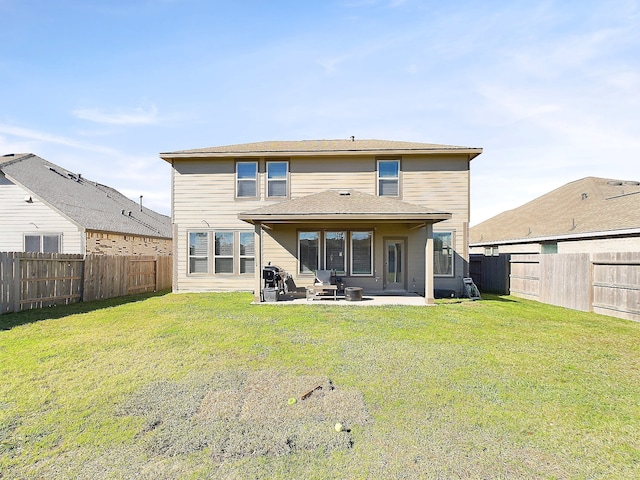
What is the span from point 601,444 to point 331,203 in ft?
29.6

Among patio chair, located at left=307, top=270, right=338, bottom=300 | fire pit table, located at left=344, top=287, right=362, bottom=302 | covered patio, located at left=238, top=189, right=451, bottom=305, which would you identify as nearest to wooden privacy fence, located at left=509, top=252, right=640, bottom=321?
covered patio, located at left=238, top=189, right=451, bottom=305

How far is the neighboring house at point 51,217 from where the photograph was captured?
14.4m

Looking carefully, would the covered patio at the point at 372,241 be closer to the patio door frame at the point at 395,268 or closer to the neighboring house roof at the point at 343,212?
the patio door frame at the point at 395,268

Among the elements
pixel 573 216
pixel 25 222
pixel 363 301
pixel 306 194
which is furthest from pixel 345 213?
pixel 25 222

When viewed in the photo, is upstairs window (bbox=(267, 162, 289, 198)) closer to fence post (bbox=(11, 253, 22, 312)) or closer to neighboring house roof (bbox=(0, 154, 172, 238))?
Answer: fence post (bbox=(11, 253, 22, 312))

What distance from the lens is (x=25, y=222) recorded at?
1448 cm

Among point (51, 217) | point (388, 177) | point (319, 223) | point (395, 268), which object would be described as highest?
point (388, 177)

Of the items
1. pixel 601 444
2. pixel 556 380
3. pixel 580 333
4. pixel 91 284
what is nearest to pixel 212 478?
pixel 601 444

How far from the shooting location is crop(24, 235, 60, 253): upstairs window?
14438mm

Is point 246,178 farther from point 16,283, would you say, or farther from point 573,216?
point 573,216

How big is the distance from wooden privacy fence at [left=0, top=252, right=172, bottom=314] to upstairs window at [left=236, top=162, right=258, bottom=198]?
494 centimetres

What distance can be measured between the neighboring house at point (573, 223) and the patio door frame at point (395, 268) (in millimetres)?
6494

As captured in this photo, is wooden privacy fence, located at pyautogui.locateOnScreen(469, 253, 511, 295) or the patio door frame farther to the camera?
wooden privacy fence, located at pyautogui.locateOnScreen(469, 253, 511, 295)

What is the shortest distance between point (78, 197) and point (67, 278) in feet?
28.7
